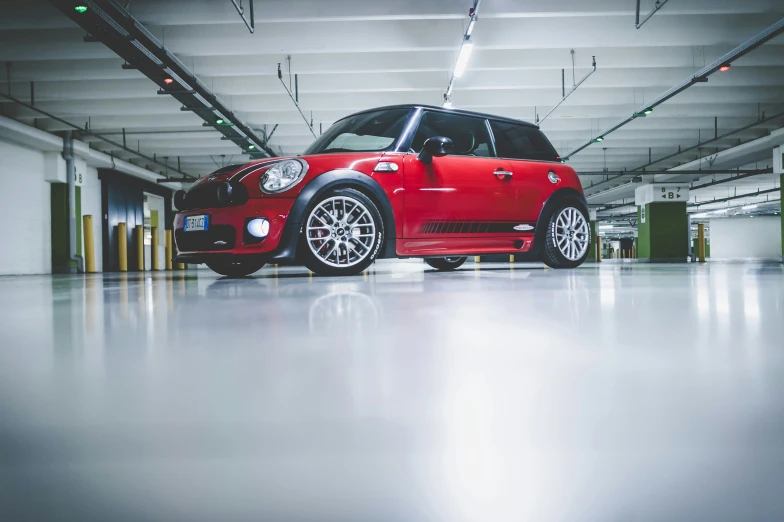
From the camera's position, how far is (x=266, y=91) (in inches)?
468

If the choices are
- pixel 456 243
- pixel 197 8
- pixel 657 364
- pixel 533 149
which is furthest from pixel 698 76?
pixel 657 364

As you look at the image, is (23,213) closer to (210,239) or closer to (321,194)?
(210,239)

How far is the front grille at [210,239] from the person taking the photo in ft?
13.7

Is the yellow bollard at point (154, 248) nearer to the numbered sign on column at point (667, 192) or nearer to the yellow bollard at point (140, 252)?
the yellow bollard at point (140, 252)

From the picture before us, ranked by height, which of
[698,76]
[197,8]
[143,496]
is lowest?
[143,496]

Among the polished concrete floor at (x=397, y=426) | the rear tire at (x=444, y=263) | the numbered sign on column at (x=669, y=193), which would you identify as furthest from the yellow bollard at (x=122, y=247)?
the numbered sign on column at (x=669, y=193)

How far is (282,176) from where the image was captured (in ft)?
13.8

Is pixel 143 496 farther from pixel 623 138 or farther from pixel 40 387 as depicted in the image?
pixel 623 138

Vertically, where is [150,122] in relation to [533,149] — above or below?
above

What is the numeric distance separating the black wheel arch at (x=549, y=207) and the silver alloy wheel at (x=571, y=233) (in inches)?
3.8

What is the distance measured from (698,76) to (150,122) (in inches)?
491

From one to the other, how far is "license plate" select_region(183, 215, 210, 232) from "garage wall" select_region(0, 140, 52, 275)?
40.7 ft

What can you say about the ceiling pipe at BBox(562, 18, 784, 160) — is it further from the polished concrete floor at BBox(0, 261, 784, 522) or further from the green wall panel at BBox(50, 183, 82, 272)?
the green wall panel at BBox(50, 183, 82, 272)

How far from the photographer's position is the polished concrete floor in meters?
0.54
